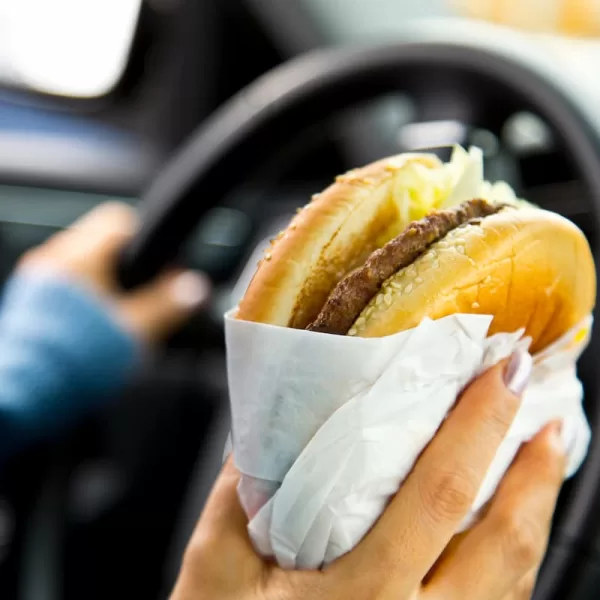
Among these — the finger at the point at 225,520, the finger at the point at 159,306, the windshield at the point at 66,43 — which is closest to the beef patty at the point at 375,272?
the finger at the point at 225,520

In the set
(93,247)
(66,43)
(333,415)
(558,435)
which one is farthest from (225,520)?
(66,43)

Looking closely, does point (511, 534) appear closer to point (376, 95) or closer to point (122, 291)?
point (376, 95)

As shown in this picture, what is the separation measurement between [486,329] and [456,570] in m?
0.17

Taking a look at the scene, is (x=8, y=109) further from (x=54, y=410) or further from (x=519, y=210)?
(x=519, y=210)

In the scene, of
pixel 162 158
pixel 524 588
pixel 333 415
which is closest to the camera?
pixel 333 415

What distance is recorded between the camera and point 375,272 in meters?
0.50

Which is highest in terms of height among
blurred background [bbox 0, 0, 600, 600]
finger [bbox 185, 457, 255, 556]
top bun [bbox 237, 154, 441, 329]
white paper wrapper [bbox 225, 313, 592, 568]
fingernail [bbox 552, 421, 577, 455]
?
top bun [bbox 237, 154, 441, 329]

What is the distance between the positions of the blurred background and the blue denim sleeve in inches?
3.8

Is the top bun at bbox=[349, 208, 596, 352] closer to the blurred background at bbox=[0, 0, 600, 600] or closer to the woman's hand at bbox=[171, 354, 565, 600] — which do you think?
the woman's hand at bbox=[171, 354, 565, 600]

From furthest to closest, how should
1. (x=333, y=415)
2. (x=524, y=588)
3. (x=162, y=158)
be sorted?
1. (x=162, y=158)
2. (x=524, y=588)
3. (x=333, y=415)

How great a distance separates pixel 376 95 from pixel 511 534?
52 cm

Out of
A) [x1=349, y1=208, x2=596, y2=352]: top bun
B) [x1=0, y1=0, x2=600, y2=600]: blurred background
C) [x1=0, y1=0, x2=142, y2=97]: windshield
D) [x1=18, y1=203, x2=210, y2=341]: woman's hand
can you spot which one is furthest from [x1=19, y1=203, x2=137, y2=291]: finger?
[x1=349, y1=208, x2=596, y2=352]: top bun

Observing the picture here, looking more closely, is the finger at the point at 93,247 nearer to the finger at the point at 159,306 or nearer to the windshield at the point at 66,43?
the finger at the point at 159,306

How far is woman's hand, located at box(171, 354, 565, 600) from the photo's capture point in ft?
1.65
